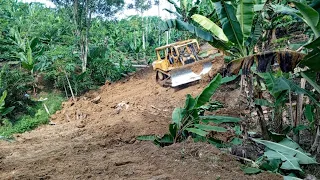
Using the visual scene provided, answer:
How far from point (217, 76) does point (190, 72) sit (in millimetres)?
6763

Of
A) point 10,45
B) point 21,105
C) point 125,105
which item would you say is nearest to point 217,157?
point 125,105

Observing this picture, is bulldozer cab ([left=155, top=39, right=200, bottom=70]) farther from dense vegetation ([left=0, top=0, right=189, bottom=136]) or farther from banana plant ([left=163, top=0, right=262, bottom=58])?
banana plant ([left=163, top=0, right=262, bottom=58])

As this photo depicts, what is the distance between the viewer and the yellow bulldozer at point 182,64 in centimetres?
1259

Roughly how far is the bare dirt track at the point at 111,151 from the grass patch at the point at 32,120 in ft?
1.53

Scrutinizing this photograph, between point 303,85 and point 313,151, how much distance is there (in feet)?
4.58

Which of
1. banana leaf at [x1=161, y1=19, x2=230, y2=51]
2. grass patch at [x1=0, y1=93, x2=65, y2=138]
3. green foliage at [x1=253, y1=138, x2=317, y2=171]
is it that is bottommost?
grass patch at [x1=0, y1=93, x2=65, y2=138]

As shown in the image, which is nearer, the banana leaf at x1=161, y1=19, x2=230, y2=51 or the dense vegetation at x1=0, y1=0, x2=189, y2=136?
the banana leaf at x1=161, y1=19, x2=230, y2=51

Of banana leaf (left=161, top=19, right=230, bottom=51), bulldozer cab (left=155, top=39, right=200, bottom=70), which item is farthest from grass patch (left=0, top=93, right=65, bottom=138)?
banana leaf (left=161, top=19, right=230, bottom=51)

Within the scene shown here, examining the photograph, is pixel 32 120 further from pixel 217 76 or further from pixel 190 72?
pixel 217 76

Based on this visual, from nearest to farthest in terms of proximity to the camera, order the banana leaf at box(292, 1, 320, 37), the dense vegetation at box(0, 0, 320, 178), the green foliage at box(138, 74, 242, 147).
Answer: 1. the banana leaf at box(292, 1, 320, 37)
2. the dense vegetation at box(0, 0, 320, 178)
3. the green foliage at box(138, 74, 242, 147)

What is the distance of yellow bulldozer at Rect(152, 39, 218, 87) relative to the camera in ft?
41.3

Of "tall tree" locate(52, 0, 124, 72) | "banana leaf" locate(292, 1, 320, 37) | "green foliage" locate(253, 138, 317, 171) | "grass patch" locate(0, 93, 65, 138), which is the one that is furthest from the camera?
"tall tree" locate(52, 0, 124, 72)

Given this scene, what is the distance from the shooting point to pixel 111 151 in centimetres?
666

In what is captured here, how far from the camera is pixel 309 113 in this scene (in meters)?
6.27
